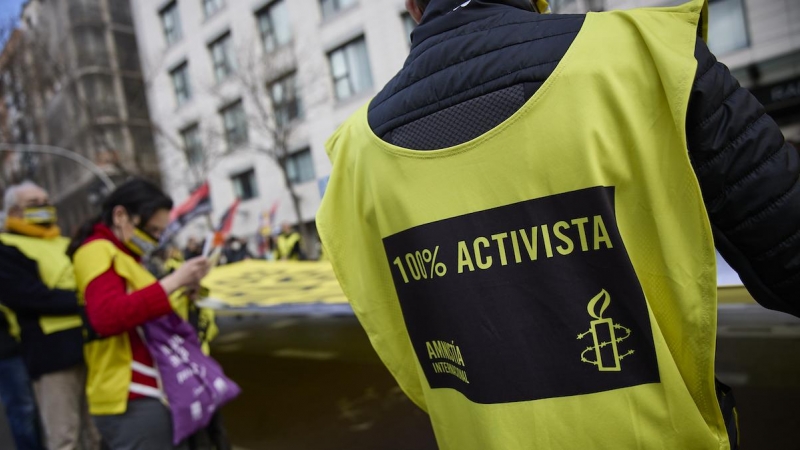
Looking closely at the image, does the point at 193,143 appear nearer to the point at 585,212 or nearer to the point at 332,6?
the point at 332,6

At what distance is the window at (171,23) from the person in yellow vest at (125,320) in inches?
1039

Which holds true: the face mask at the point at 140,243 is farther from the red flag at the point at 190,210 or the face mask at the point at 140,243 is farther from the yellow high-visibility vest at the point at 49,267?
the yellow high-visibility vest at the point at 49,267

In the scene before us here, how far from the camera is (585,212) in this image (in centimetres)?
94

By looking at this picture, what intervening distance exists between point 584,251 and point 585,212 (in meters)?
0.07

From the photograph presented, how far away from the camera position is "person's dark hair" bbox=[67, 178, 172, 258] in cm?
246

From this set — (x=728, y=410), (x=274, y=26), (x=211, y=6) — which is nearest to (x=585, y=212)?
(x=728, y=410)

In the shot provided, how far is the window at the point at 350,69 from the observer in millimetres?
18922

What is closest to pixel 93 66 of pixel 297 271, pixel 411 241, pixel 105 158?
pixel 105 158

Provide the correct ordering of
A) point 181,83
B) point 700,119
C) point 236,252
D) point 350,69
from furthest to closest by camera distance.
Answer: point 181,83
point 350,69
point 236,252
point 700,119

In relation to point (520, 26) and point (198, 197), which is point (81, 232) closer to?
point (198, 197)

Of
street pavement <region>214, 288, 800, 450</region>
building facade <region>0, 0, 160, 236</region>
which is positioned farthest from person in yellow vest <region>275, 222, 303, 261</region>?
building facade <region>0, 0, 160, 236</region>

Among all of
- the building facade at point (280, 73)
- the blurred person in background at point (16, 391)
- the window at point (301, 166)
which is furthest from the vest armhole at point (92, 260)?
the window at point (301, 166)

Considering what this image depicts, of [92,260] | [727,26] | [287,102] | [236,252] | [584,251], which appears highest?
[287,102]

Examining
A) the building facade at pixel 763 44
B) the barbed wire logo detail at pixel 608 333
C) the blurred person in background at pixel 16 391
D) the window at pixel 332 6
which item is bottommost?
the blurred person in background at pixel 16 391
